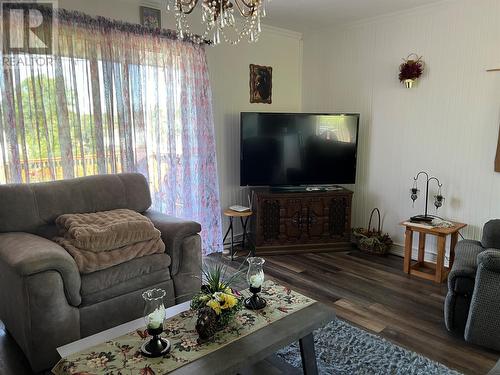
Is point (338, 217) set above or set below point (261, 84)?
below

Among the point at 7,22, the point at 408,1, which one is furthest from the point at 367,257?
the point at 7,22

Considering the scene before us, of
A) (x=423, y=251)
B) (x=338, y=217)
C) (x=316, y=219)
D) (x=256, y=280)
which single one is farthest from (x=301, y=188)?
(x=256, y=280)

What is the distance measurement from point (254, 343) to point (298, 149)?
2.78m

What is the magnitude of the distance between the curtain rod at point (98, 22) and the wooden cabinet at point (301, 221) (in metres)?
1.83

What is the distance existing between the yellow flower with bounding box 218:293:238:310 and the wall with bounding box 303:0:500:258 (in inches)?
112

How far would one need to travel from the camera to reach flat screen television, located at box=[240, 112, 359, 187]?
13.1 feet

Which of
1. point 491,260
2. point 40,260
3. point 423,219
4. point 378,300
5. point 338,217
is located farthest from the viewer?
point 338,217

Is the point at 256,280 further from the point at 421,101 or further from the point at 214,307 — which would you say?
the point at 421,101

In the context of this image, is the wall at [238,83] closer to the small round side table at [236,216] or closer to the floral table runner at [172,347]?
the small round side table at [236,216]

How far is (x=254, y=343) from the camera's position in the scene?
1605 millimetres

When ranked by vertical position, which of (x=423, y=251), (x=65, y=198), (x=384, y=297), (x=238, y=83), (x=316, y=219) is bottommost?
(x=384, y=297)

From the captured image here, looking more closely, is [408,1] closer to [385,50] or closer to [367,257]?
[385,50]

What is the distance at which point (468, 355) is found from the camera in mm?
2266

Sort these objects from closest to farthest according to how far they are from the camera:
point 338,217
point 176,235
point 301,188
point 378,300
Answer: point 176,235
point 378,300
point 338,217
point 301,188
